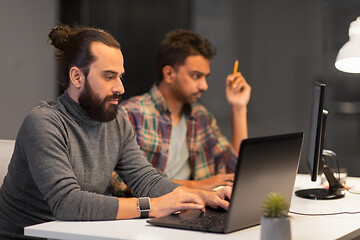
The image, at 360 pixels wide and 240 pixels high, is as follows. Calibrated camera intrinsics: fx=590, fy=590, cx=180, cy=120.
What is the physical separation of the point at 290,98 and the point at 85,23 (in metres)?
1.60

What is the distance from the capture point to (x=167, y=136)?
3.13 m

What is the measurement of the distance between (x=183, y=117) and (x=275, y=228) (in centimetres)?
192

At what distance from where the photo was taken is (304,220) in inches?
73.7

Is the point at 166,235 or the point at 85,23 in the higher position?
→ the point at 85,23

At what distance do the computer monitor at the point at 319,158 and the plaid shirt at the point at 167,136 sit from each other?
0.87 metres

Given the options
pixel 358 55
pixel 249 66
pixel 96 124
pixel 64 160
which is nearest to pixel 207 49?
pixel 249 66

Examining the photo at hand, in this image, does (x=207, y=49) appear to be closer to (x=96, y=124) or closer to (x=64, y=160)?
(x=96, y=124)

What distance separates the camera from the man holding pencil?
3.07 metres

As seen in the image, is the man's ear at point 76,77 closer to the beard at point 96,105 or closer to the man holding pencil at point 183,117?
the beard at point 96,105

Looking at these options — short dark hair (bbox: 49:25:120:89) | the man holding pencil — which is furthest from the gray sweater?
the man holding pencil

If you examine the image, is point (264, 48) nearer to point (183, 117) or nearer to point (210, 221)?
point (183, 117)

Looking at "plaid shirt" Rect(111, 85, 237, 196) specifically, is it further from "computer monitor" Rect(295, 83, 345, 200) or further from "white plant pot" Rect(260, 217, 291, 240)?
"white plant pot" Rect(260, 217, 291, 240)

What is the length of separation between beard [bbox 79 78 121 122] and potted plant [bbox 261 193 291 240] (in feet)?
2.89

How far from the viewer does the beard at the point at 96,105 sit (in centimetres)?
208
